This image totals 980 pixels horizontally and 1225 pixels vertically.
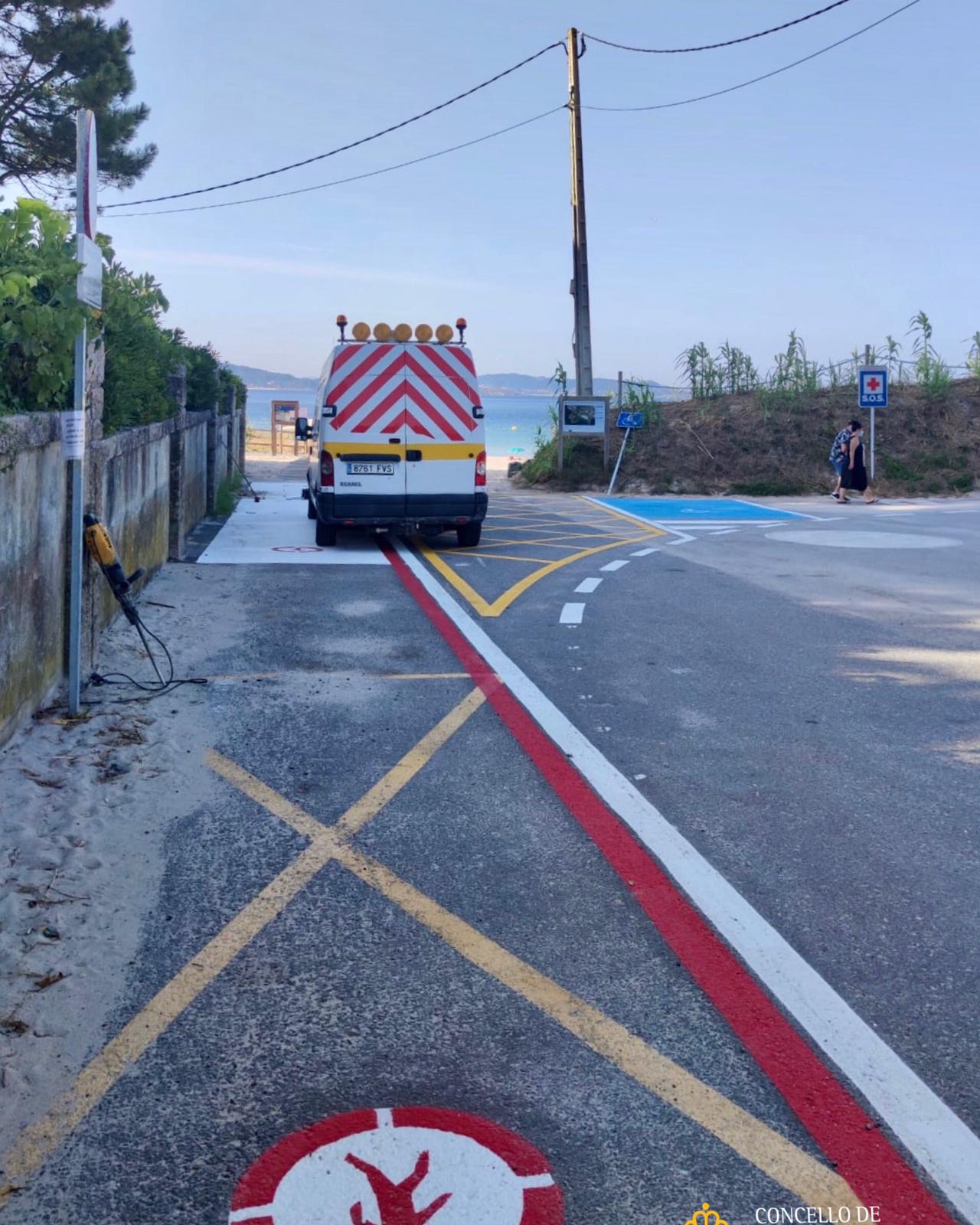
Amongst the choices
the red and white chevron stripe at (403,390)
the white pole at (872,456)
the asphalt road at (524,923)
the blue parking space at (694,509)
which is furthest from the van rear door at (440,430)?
the white pole at (872,456)

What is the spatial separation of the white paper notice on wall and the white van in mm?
7213

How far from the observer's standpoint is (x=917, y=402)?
96.9ft

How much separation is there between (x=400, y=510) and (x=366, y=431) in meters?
0.95

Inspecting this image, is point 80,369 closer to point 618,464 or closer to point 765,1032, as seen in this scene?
point 765,1032

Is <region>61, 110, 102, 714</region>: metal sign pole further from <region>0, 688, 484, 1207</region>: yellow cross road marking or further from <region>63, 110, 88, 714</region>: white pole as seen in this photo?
<region>0, 688, 484, 1207</region>: yellow cross road marking

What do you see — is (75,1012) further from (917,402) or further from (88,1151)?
(917,402)

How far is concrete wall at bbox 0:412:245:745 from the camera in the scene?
5711 mm

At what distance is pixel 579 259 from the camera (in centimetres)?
2784

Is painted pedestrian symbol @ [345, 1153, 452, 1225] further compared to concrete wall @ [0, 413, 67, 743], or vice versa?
concrete wall @ [0, 413, 67, 743]

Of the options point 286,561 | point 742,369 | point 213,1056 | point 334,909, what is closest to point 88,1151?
point 213,1056

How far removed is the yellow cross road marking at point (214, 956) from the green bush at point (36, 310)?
209cm

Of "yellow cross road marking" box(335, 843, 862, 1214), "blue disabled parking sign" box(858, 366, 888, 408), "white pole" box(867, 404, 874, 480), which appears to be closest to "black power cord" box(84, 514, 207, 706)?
"yellow cross road marking" box(335, 843, 862, 1214)

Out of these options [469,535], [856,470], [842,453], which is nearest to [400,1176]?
[469,535]

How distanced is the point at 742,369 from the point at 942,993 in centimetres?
2826
